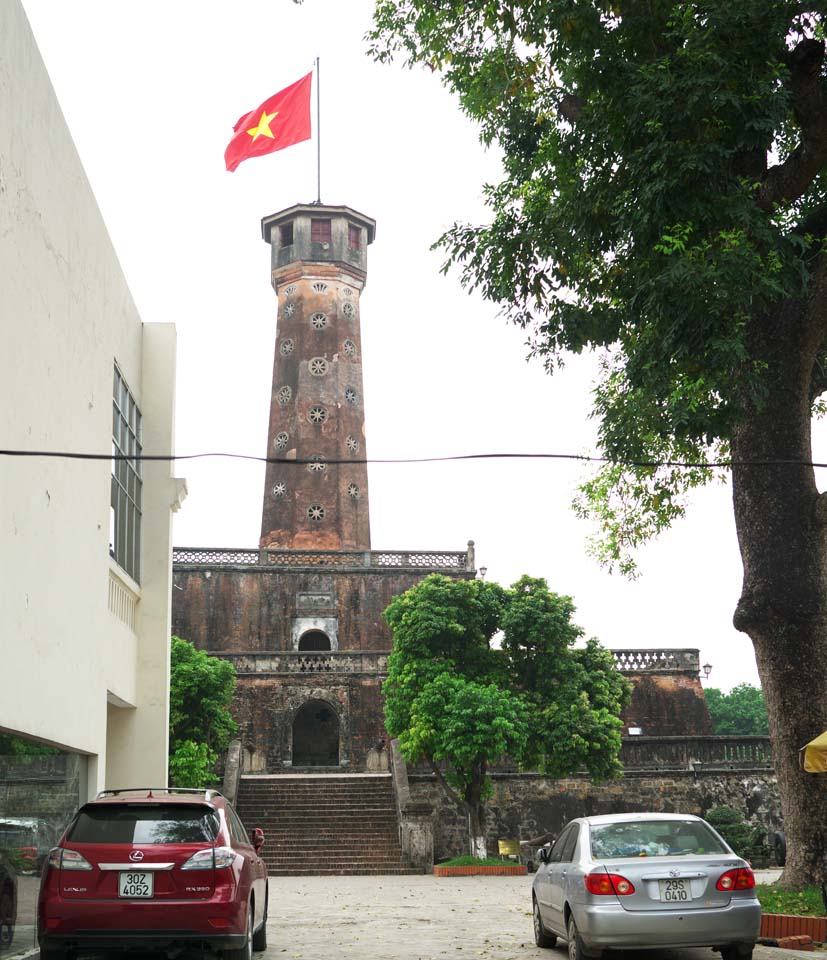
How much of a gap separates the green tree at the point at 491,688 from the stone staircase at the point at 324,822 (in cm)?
185

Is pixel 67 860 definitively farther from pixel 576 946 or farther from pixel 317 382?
pixel 317 382

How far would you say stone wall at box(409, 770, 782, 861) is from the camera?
3100cm

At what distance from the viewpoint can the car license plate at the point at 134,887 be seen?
8648 millimetres

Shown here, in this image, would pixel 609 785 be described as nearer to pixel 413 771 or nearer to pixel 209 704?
pixel 413 771

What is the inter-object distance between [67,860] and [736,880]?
16.3 ft

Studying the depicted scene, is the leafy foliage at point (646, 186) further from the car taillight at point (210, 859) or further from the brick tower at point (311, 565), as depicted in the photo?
the brick tower at point (311, 565)

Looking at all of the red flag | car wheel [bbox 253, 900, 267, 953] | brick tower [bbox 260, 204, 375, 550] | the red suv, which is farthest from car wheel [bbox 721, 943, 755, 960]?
brick tower [bbox 260, 204, 375, 550]

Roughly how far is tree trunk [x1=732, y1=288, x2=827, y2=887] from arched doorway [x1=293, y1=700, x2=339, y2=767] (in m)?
28.9

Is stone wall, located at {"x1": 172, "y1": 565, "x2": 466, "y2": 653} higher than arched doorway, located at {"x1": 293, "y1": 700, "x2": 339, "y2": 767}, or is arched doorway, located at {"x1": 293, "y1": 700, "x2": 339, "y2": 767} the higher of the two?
stone wall, located at {"x1": 172, "y1": 565, "x2": 466, "y2": 653}

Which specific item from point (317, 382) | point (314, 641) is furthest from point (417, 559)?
point (317, 382)

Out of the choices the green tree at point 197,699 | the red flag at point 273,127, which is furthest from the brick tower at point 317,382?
the red flag at point 273,127

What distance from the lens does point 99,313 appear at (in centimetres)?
1366

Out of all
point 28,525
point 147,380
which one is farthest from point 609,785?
point 28,525

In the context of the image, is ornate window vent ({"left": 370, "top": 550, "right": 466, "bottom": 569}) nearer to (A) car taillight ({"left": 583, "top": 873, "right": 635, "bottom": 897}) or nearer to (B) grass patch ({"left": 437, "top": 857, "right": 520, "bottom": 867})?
(B) grass patch ({"left": 437, "top": 857, "right": 520, "bottom": 867})
